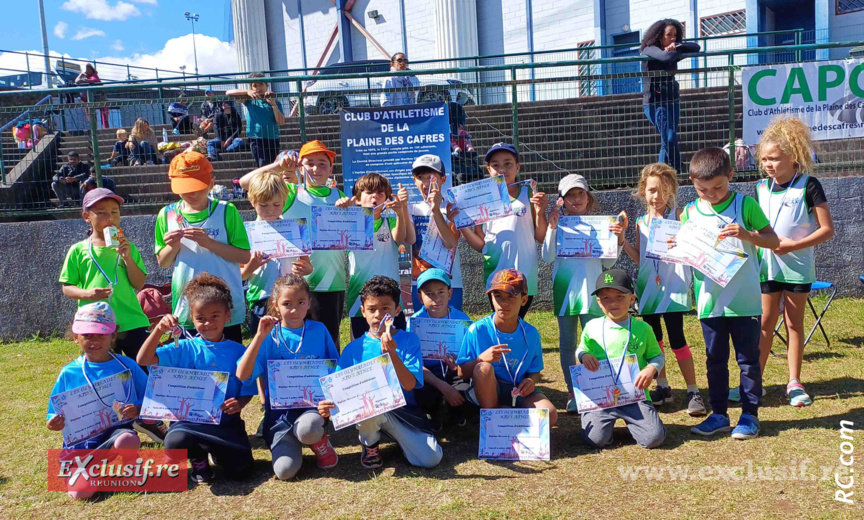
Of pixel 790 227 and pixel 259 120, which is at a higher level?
pixel 259 120

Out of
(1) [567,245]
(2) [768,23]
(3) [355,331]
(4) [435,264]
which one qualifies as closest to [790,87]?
(1) [567,245]

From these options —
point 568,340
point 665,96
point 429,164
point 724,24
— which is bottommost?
point 568,340

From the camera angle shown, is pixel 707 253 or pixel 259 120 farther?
pixel 259 120

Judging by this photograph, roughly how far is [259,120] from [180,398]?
→ 16.6 feet

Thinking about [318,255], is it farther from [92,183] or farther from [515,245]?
[92,183]

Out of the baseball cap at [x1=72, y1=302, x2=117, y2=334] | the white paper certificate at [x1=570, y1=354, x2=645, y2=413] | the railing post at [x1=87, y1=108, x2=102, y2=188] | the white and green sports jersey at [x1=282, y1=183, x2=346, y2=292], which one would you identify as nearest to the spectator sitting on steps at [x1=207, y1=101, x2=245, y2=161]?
the railing post at [x1=87, y1=108, x2=102, y2=188]

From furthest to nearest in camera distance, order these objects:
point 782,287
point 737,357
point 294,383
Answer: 1. point 782,287
2. point 737,357
3. point 294,383

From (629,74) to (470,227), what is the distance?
4.31 meters

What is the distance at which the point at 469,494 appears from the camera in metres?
3.47

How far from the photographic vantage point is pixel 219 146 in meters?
8.62

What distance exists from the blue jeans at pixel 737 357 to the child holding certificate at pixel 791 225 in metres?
0.71

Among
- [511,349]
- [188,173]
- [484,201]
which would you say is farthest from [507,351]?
[188,173]

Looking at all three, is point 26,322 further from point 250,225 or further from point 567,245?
point 567,245

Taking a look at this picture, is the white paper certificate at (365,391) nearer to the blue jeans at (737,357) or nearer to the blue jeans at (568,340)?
the blue jeans at (568,340)
